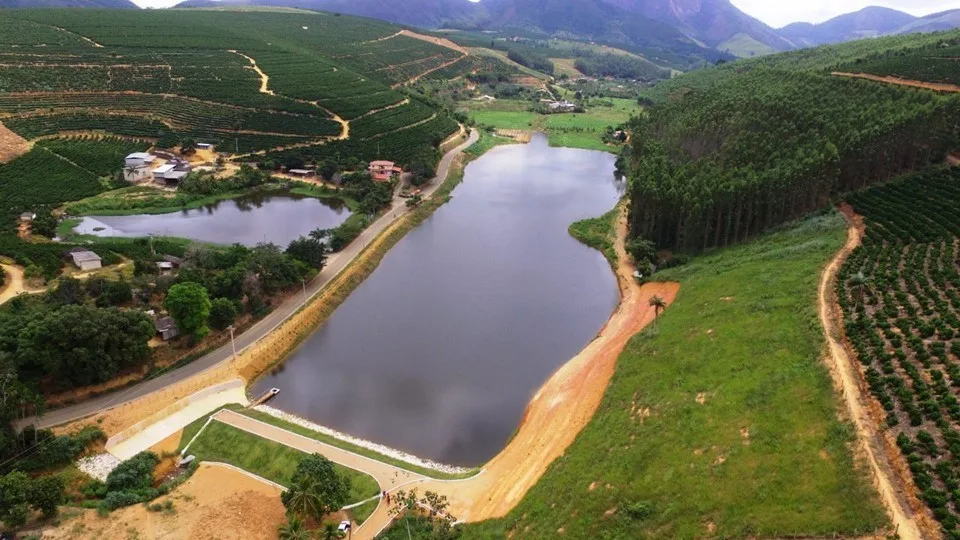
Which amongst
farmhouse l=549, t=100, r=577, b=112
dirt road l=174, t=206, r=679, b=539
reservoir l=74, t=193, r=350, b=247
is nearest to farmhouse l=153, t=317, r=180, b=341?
dirt road l=174, t=206, r=679, b=539

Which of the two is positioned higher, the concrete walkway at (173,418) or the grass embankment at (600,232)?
the grass embankment at (600,232)

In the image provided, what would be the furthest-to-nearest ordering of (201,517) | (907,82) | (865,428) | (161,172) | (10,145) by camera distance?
(161,172), (10,145), (907,82), (201,517), (865,428)

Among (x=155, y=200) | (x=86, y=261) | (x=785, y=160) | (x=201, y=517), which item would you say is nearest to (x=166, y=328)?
(x=86, y=261)

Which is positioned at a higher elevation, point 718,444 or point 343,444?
point 718,444

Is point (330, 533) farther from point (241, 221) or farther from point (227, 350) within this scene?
point (241, 221)

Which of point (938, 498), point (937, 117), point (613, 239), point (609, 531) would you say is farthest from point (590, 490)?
point (937, 117)

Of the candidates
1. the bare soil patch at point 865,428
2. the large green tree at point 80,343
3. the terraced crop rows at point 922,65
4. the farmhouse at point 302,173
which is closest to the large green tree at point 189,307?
the large green tree at point 80,343

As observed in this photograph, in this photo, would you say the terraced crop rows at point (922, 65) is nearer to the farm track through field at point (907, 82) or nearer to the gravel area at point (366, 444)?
the farm track through field at point (907, 82)
